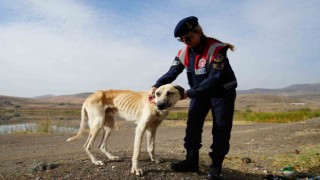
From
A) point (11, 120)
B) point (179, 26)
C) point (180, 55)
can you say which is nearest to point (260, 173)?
point (180, 55)

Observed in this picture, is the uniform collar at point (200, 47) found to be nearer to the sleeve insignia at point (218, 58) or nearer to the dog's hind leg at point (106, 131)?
the sleeve insignia at point (218, 58)

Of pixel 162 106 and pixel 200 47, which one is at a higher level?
pixel 200 47

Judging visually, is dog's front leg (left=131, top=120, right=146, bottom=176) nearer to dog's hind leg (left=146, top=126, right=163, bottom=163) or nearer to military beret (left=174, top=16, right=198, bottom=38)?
dog's hind leg (left=146, top=126, right=163, bottom=163)

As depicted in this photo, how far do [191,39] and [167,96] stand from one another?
3.17 feet

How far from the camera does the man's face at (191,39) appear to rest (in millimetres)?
6102

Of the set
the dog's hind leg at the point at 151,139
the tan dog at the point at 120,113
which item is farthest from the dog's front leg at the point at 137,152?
the dog's hind leg at the point at 151,139

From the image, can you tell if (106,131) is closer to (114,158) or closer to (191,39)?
(114,158)

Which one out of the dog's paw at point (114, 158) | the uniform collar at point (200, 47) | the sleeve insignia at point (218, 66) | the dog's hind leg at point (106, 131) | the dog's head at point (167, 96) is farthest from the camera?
the dog's hind leg at point (106, 131)

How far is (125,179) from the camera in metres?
6.44

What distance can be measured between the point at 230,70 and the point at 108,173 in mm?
2710

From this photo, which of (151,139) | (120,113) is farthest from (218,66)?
(120,113)

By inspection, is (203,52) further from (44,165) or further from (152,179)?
(44,165)

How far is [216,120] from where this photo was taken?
6352 mm

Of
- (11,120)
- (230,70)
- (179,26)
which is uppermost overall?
(179,26)
